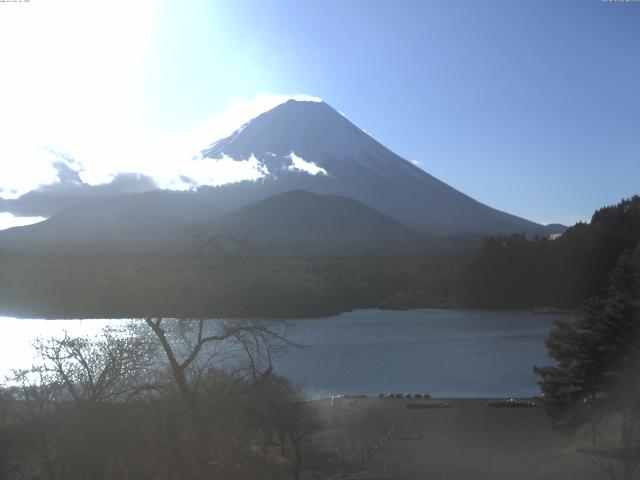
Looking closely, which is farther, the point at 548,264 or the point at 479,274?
the point at 479,274

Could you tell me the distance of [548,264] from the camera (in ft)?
150

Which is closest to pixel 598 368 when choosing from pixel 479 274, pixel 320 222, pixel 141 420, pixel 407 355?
pixel 141 420

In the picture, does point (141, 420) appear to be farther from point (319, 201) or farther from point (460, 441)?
point (319, 201)

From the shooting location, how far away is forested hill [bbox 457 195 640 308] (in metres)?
43.5

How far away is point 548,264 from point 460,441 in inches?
1345

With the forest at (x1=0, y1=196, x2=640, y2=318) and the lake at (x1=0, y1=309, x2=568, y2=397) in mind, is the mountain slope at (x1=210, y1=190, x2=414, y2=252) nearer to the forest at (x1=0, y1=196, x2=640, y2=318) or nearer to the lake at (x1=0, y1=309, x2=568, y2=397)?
the forest at (x1=0, y1=196, x2=640, y2=318)

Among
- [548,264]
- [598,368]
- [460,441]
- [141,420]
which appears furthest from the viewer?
[548,264]

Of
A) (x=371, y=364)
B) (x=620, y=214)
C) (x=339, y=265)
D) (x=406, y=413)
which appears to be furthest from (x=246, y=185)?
(x=406, y=413)

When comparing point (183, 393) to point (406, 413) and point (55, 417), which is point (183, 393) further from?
point (406, 413)

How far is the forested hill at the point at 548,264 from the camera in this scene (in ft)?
143

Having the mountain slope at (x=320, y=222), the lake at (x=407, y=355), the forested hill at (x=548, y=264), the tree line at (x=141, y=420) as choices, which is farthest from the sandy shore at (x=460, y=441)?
the mountain slope at (x=320, y=222)

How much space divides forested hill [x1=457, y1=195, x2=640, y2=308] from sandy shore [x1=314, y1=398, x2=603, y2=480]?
1140 inches

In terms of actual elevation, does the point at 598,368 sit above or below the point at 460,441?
above

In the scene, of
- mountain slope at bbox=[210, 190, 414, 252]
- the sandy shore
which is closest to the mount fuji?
mountain slope at bbox=[210, 190, 414, 252]
